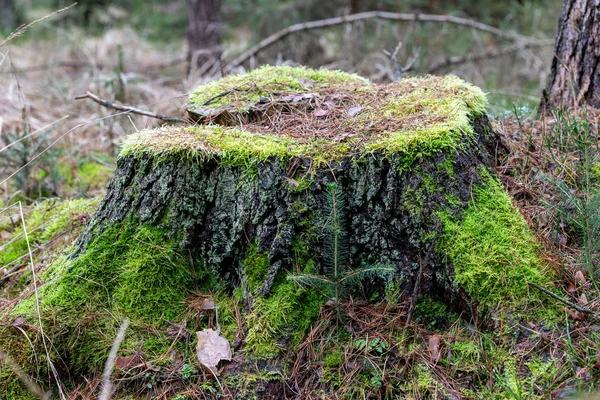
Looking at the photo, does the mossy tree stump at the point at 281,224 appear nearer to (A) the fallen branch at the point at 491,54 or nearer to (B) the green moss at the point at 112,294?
(B) the green moss at the point at 112,294

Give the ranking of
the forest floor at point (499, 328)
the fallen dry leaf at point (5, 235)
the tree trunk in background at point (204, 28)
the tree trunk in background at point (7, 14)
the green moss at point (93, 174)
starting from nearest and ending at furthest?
1. the forest floor at point (499, 328)
2. the fallen dry leaf at point (5, 235)
3. the green moss at point (93, 174)
4. the tree trunk in background at point (204, 28)
5. the tree trunk in background at point (7, 14)

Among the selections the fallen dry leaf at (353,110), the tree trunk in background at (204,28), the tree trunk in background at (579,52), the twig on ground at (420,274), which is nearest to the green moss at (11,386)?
the twig on ground at (420,274)

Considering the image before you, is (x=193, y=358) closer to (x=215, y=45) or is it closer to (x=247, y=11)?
(x=215, y=45)

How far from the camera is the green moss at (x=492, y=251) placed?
2213 mm

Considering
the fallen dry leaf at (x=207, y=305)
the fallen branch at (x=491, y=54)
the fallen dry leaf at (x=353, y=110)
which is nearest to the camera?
the fallen dry leaf at (x=207, y=305)

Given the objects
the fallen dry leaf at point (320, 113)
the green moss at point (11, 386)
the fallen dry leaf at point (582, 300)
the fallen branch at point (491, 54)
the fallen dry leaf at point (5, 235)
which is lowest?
the green moss at point (11, 386)

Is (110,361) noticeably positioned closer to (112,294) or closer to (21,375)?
(21,375)

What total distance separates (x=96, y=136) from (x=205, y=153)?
11.0 ft

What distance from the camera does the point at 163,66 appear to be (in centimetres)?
943

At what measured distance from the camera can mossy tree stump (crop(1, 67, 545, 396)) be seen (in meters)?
2.33

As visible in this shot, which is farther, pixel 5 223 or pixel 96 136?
pixel 96 136

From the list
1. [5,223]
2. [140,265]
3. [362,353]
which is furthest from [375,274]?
[5,223]

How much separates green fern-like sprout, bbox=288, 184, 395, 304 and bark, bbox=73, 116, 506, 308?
0.09 meters

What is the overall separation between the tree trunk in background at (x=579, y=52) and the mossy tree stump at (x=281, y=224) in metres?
1.30
